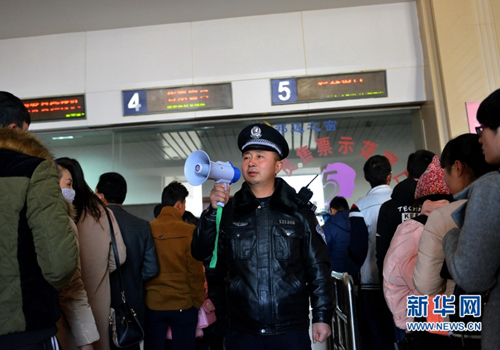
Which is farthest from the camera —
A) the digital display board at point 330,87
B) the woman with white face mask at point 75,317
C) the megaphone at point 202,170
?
the digital display board at point 330,87

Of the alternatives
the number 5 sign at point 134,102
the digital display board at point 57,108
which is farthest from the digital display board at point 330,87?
the digital display board at point 57,108

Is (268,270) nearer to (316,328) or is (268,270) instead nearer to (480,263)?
(316,328)

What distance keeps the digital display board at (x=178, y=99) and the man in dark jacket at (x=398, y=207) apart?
10.2ft

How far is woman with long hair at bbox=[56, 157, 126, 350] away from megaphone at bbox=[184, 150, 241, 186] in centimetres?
78

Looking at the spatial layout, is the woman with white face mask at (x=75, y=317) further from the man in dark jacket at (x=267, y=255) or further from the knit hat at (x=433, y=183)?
the knit hat at (x=433, y=183)

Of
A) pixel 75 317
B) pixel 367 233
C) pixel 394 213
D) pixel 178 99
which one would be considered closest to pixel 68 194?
pixel 75 317

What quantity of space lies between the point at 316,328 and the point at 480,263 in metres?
0.98

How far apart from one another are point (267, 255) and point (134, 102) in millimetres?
4334

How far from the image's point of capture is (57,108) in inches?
239

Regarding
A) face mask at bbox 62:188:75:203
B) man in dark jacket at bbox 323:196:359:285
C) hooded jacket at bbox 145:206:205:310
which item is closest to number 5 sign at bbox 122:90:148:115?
hooded jacket at bbox 145:206:205:310

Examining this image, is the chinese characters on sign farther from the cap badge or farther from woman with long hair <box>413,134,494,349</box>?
woman with long hair <box>413,134,494,349</box>

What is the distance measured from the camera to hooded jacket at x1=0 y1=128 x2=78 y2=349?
4.77 feet

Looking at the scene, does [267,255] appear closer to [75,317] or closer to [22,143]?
[75,317]

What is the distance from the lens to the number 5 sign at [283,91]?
18.9ft
